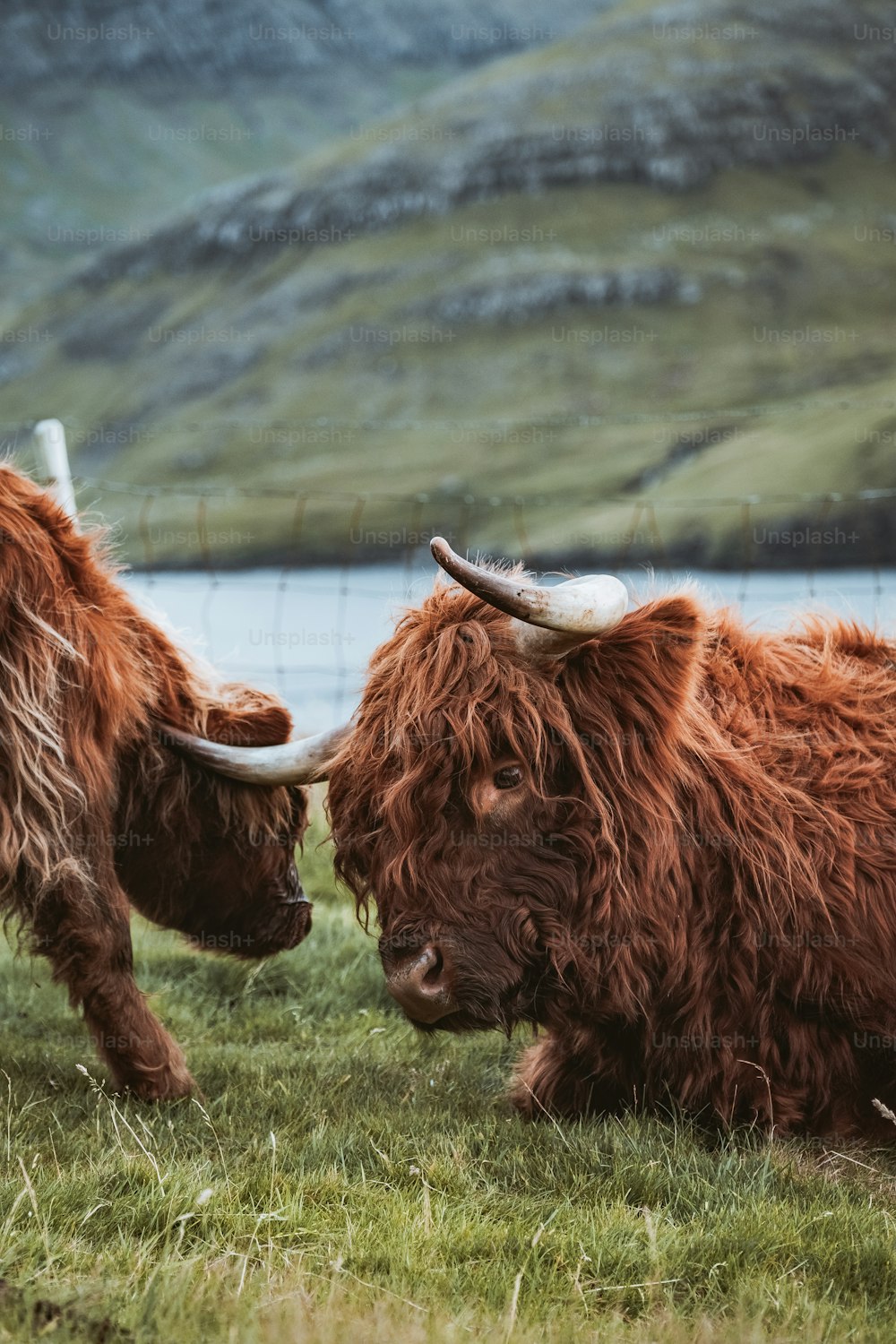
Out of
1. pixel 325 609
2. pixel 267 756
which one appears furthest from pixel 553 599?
pixel 325 609

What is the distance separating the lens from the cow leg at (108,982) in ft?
12.5

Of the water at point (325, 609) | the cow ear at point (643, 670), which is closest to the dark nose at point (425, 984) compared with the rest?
the cow ear at point (643, 670)

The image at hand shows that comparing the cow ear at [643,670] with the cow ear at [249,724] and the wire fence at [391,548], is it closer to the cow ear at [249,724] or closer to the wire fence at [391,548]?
the cow ear at [249,724]

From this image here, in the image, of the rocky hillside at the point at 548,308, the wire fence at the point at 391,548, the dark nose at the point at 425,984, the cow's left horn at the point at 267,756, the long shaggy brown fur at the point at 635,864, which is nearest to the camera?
the dark nose at the point at 425,984

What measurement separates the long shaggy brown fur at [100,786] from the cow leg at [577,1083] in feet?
3.34

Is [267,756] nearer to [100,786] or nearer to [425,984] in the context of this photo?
[100,786]

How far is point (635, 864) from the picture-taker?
11.5ft

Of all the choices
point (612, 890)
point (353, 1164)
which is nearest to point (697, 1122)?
point (612, 890)

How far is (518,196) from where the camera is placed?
425 feet

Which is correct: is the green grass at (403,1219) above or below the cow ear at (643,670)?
below

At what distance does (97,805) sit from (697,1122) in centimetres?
189

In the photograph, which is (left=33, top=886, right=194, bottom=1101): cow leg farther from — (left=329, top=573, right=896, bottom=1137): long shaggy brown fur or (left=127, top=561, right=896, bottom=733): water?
(left=127, top=561, right=896, bottom=733): water

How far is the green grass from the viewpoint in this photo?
241 cm

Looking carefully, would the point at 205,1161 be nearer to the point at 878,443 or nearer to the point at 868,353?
the point at 878,443
